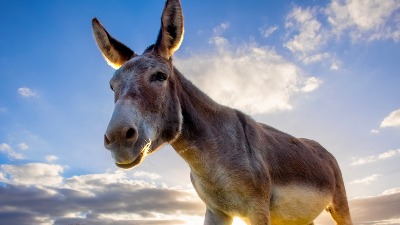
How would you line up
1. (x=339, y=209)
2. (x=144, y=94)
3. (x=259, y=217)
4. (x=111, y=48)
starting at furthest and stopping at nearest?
1. (x=339, y=209)
2. (x=111, y=48)
3. (x=259, y=217)
4. (x=144, y=94)

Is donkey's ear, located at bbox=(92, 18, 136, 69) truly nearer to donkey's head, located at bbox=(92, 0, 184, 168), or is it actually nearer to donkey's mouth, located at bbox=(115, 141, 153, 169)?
donkey's head, located at bbox=(92, 0, 184, 168)

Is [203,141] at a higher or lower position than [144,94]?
lower

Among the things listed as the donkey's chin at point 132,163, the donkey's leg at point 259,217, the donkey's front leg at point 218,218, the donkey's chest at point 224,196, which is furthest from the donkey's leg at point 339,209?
the donkey's chin at point 132,163

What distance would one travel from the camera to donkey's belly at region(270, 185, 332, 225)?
6.53 m

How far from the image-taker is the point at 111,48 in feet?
21.6

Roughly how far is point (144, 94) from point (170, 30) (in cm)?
145

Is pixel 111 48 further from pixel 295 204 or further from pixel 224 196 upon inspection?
pixel 295 204

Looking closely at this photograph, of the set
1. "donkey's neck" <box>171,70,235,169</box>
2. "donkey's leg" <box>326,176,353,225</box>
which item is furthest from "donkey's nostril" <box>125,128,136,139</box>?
"donkey's leg" <box>326,176,353,225</box>

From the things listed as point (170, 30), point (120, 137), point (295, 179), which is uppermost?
point (170, 30)

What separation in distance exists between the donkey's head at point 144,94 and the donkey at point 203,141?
0.01 meters

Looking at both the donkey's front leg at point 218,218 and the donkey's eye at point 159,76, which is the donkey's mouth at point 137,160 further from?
the donkey's front leg at point 218,218

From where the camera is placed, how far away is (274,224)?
689 cm

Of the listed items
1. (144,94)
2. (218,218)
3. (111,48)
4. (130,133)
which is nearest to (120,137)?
(130,133)

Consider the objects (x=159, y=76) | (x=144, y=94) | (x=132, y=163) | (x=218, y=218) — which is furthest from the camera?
(x=218, y=218)
